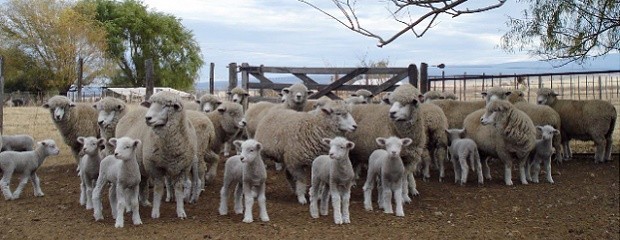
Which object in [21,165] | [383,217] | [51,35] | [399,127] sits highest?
[51,35]

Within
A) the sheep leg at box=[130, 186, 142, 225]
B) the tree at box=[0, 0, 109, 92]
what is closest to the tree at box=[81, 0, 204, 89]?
the tree at box=[0, 0, 109, 92]

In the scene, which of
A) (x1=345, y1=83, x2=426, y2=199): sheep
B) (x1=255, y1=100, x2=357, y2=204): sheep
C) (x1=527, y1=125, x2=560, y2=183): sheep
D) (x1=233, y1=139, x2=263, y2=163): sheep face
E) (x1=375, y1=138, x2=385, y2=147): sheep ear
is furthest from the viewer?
(x1=527, y1=125, x2=560, y2=183): sheep

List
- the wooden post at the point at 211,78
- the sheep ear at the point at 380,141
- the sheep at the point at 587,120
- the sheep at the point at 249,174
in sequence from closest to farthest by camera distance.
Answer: the sheep at the point at 249,174, the sheep ear at the point at 380,141, the sheep at the point at 587,120, the wooden post at the point at 211,78

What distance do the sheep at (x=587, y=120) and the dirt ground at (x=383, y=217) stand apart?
300 centimetres

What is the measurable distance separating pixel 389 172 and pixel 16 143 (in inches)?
276

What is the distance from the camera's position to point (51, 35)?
25469mm

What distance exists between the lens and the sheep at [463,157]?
1124 centimetres

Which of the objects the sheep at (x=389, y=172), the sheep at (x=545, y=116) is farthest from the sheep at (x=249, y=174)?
the sheep at (x=545, y=116)

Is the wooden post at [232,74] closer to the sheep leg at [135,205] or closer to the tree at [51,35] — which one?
the sheep leg at [135,205]

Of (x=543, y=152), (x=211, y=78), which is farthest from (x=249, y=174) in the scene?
(x=211, y=78)

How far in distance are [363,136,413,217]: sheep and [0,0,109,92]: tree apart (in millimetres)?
18582

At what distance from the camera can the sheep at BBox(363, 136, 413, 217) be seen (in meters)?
8.37

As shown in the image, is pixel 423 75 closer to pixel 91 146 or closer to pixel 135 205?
pixel 91 146

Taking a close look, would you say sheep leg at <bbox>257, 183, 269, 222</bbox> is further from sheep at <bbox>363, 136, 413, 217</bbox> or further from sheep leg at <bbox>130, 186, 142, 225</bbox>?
sheep at <bbox>363, 136, 413, 217</bbox>
